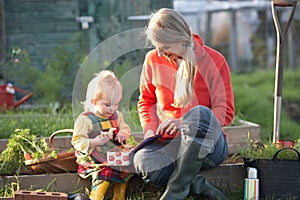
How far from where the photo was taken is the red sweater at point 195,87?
358 centimetres

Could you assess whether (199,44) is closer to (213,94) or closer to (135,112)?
(213,94)

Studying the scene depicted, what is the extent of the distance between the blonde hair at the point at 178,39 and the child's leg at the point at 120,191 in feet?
1.83

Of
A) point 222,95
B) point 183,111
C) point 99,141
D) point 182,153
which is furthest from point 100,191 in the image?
point 222,95

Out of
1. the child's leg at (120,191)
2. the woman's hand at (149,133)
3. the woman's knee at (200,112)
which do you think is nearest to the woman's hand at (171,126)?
the woman's knee at (200,112)

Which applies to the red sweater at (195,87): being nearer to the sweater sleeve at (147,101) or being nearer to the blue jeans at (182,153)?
the sweater sleeve at (147,101)

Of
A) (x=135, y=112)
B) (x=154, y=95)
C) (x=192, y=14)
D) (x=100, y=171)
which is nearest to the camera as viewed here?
(x=100, y=171)

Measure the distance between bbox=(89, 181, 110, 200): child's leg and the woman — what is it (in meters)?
0.23

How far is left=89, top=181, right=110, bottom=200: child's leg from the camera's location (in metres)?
3.57

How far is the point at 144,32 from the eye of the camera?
3.81m

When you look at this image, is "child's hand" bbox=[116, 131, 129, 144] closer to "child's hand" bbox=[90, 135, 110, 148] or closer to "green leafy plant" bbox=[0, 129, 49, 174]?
"child's hand" bbox=[90, 135, 110, 148]

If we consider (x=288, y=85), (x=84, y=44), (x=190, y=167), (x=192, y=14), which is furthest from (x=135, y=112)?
(x=192, y=14)

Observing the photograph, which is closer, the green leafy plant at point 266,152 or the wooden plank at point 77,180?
the green leafy plant at point 266,152

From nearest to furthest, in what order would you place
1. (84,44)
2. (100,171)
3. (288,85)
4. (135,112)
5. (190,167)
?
(190,167) < (100,171) < (135,112) < (84,44) < (288,85)

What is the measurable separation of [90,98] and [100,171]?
0.44m
